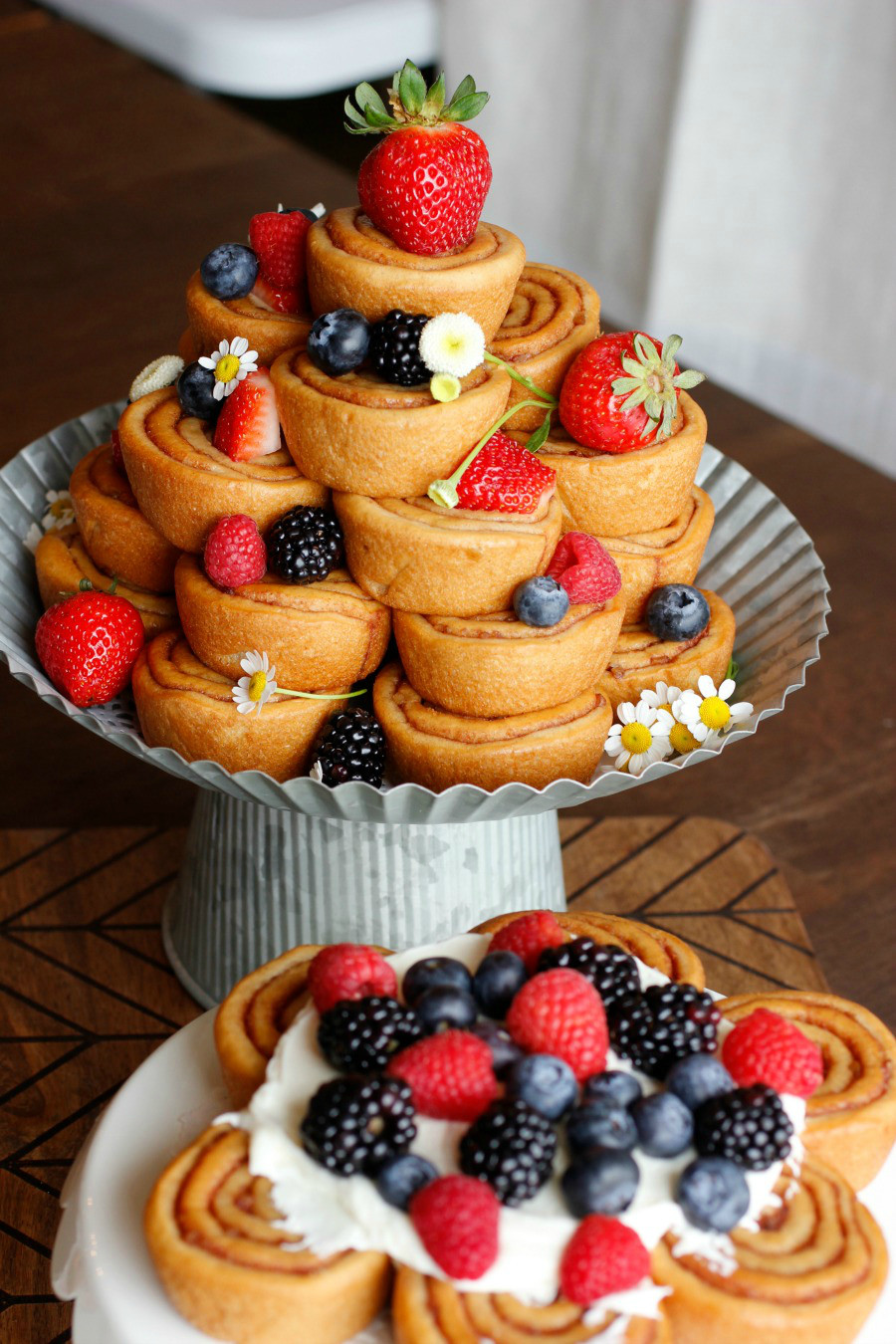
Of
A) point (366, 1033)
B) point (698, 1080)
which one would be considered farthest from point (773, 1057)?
point (366, 1033)

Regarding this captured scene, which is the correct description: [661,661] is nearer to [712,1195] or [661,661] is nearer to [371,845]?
[371,845]

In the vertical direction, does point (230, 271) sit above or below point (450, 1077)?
above

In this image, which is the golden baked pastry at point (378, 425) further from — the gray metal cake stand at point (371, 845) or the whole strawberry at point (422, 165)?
the gray metal cake stand at point (371, 845)

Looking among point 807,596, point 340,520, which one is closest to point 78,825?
point 340,520

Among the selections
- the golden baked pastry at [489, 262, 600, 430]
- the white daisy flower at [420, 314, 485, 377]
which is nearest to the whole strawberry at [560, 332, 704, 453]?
the golden baked pastry at [489, 262, 600, 430]

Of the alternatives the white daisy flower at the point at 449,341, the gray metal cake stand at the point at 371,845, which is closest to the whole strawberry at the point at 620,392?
the white daisy flower at the point at 449,341

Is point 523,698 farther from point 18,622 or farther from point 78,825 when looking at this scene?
point 78,825

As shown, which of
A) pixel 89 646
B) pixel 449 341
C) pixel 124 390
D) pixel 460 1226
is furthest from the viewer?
pixel 124 390

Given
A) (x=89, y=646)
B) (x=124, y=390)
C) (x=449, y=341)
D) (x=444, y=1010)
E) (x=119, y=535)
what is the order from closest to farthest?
(x=444, y=1010), (x=449, y=341), (x=89, y=646), (x=119, y=535), (x=124, y=390)
